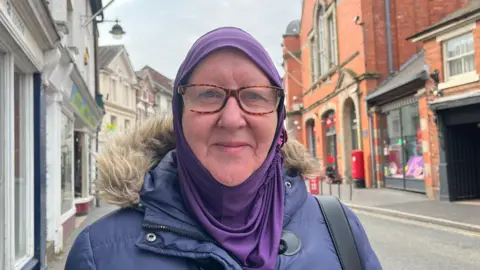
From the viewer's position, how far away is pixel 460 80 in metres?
12.7

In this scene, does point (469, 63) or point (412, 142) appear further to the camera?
point (412, 142)

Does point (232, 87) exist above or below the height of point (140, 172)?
above

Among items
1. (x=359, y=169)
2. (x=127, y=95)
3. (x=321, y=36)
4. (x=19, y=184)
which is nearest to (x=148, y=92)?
(x=127, y=95)

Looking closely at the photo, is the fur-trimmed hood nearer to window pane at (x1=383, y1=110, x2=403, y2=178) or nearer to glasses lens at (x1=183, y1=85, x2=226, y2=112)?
glasses lens at (x1=183, y1=85, x2=226, y2=112)

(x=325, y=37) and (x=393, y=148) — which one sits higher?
(x=325, y=37)

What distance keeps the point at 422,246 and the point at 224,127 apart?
24.4ft

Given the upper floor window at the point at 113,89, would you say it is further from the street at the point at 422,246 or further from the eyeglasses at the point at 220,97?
the eyeglasses at the point at 220,97

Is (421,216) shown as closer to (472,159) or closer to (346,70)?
(472,159)

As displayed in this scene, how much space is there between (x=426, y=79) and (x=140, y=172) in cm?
1431

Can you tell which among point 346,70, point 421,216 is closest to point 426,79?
point 421,216

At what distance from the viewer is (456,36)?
12.9 metres

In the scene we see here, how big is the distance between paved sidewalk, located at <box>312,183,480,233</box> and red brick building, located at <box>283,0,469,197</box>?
112 centimetres

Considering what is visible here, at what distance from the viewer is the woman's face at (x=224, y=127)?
140cm

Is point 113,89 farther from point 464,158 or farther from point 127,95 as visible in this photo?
point 464,158
